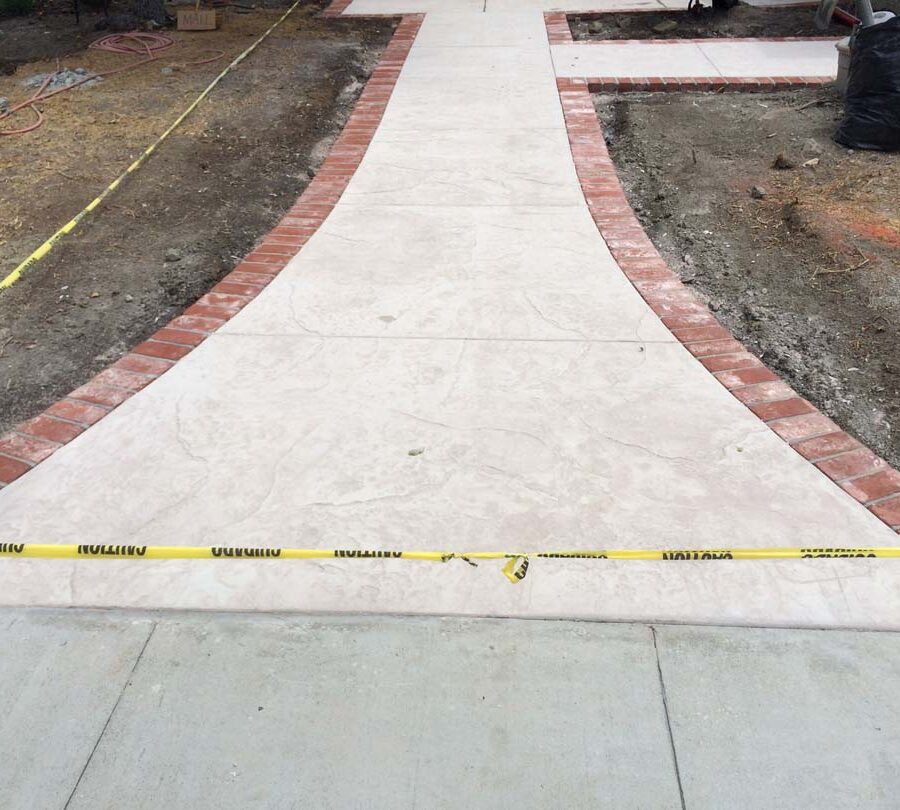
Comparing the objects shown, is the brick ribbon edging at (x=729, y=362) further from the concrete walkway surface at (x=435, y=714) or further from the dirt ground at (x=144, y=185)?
the dirt ground at (x=144, y=185)

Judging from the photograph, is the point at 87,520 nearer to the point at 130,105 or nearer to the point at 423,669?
the point at 423,669

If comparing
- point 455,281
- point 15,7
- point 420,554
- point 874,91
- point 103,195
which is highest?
point 15,7

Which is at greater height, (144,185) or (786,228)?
(144,185)

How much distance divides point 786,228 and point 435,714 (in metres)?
3.95

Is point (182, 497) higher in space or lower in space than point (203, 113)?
lower

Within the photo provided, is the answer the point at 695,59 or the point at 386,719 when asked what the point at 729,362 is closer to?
the point at 386,719

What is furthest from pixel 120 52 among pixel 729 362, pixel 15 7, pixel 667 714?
pixel 667 714

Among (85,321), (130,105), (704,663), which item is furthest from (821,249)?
(130,105)

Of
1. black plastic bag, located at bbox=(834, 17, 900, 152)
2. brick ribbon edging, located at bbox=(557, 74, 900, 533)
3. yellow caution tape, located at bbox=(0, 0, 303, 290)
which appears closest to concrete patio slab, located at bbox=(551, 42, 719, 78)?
black plastic bag, located at bbox=(834, 17, 900, 152)

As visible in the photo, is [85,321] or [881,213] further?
[881,213]

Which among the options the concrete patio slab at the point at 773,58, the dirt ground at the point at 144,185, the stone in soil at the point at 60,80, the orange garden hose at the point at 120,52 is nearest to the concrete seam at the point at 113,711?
the dirt ground at the point at 144,185

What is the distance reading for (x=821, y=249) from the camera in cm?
434

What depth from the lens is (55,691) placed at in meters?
2.14

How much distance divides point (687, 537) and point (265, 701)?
1.53 meters
